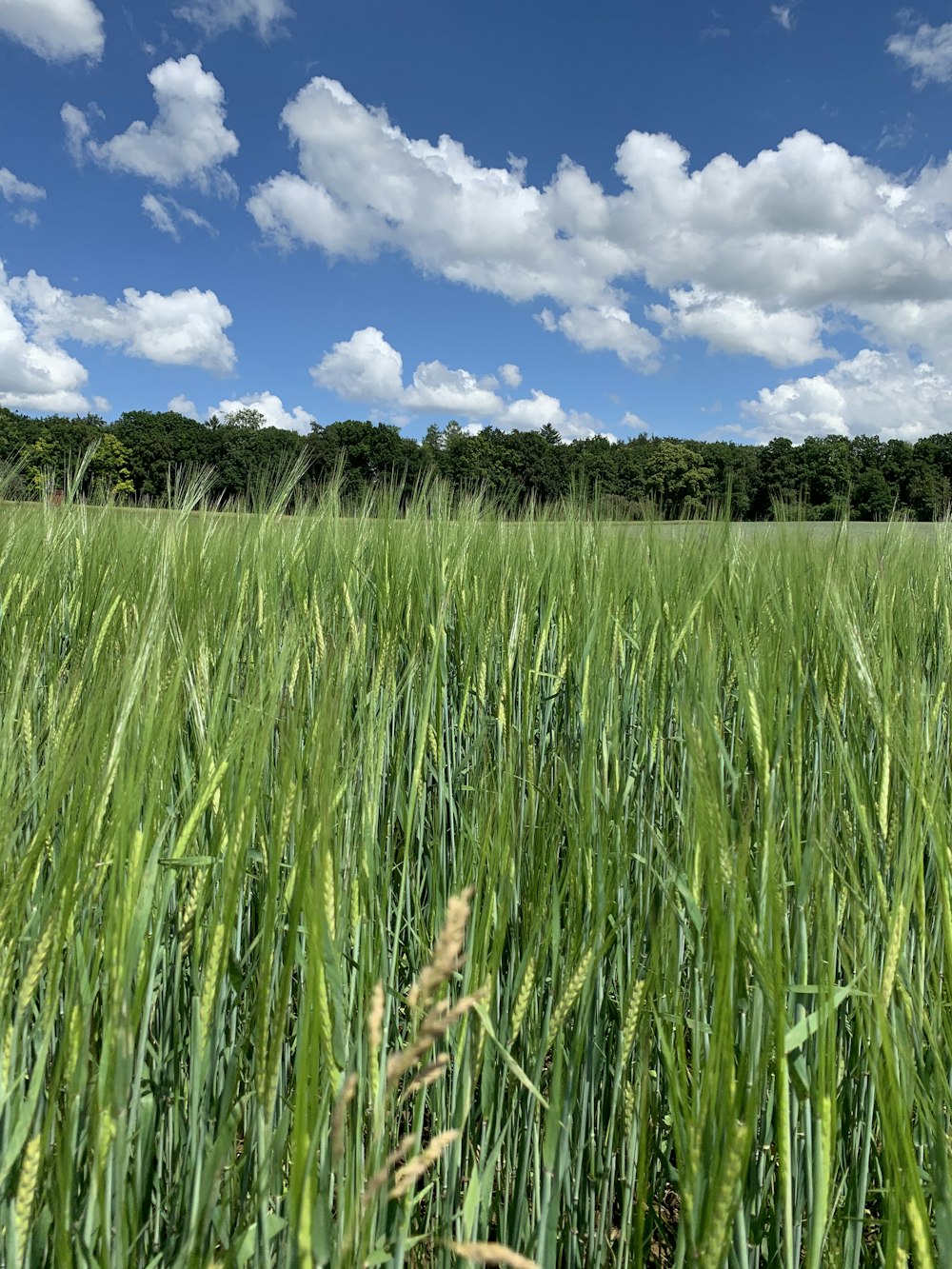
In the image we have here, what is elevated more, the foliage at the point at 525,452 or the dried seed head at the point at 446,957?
the foliage at the point at 525,452

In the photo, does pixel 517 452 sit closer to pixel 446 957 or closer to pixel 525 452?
pixel 525 452

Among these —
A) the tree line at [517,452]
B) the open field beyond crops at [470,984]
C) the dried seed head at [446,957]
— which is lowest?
the open field beyond crops at [470,984]

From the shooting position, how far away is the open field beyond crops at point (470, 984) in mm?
410

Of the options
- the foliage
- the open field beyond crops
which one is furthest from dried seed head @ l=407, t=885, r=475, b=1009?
the foliage

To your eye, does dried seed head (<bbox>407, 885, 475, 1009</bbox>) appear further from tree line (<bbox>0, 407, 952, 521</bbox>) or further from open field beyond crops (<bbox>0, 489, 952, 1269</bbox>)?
tree line (<bbox>0, 407, 952, 521</bbox>)

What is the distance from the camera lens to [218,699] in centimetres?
60

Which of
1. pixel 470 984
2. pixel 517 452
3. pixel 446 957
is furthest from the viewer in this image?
pixel 517 452

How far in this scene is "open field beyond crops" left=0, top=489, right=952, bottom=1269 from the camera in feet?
1.34

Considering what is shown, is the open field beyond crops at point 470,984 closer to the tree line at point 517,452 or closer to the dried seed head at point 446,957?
the dried seed head at point 446,957

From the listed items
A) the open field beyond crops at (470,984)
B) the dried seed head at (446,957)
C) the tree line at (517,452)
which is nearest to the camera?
the dried seed head at (446,957)

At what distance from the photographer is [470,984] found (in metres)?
0.56

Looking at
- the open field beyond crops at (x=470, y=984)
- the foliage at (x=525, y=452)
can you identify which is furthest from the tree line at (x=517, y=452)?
the open field beyond crops at (x=470, y=984)

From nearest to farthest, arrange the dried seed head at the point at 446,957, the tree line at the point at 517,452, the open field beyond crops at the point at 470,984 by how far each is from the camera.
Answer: the dried seed head at the point at 446,957 < the open field beyond crops at the point at 470,984 < the tree line at the point at 517,452

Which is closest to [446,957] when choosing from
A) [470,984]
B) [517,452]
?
[470,984]
